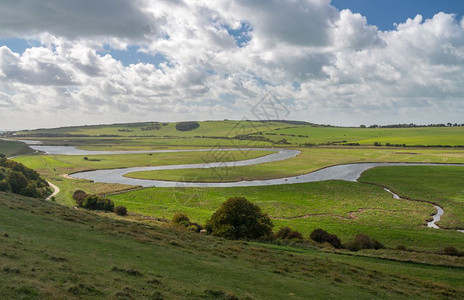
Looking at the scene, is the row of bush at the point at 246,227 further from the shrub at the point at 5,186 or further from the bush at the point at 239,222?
the shrub at the point at 5,186

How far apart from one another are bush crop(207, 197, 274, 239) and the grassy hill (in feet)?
20.0

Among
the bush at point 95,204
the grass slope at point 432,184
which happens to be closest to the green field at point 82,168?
the bush at point 95,204

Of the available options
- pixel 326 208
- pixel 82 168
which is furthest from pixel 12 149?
pixel 326 208

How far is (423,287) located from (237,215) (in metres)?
19.8

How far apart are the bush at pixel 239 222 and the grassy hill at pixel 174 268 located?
6087 mm

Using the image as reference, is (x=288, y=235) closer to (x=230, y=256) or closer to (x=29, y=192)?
(x=230, y=256)

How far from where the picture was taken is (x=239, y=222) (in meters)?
35.7

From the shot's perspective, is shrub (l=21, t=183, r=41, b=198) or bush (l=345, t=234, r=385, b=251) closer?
bush (l=345, t=234, r=385, b=251)

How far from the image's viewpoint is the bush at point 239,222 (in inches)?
1364

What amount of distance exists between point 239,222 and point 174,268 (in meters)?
18.0

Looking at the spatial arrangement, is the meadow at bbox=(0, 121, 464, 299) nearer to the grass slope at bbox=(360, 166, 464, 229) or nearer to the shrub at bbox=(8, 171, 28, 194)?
the grass slope at bbox=(360, 166, 464, 229)

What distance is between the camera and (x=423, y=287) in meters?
19.5

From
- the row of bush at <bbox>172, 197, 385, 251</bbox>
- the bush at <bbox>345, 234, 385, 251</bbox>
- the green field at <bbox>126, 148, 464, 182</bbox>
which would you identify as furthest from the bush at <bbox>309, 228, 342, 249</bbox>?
the green field at <bbox>126, 148, 464, 182</bbox>

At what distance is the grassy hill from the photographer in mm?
13453
